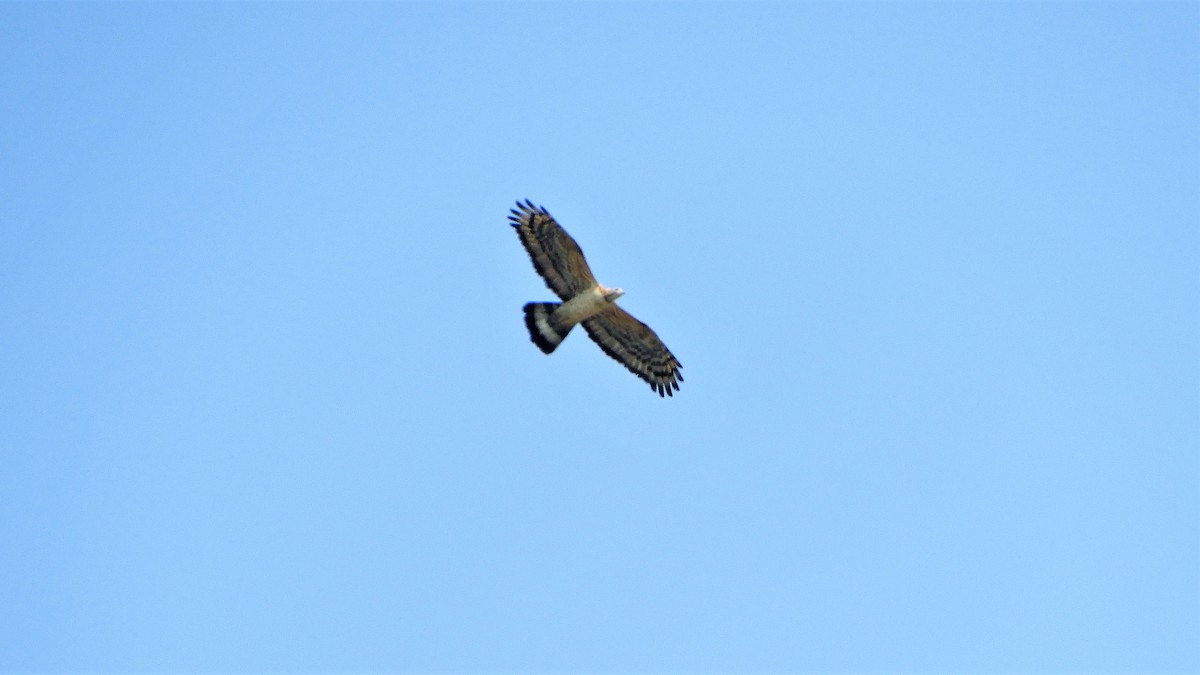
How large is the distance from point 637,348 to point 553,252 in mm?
2282

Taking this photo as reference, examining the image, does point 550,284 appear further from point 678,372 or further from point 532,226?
point 678,372

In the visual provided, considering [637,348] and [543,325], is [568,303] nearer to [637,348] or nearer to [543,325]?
[543,325]

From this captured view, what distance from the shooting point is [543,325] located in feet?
76.9

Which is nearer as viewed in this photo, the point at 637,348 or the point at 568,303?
the point at 568,303

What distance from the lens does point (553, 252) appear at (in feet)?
75.7

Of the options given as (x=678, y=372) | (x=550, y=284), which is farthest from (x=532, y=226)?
(x=678, y=372)

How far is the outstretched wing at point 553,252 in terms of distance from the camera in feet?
→ 75.0

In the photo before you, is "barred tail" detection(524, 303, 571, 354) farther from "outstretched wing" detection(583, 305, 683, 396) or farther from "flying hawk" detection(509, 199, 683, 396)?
"outstretched wing" detection(583, 305, 683, 396)

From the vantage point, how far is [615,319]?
24.0 metres

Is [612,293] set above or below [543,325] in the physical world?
A: above

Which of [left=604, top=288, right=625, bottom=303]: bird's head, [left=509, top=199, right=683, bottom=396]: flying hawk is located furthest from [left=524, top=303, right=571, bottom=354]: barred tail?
[left=604, top=288, right=625, bottom=303]: bird's head

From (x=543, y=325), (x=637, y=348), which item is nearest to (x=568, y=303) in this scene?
(x=543, y=325)

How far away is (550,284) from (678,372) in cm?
265

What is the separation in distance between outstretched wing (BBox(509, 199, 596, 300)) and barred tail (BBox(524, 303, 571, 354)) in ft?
0.94
